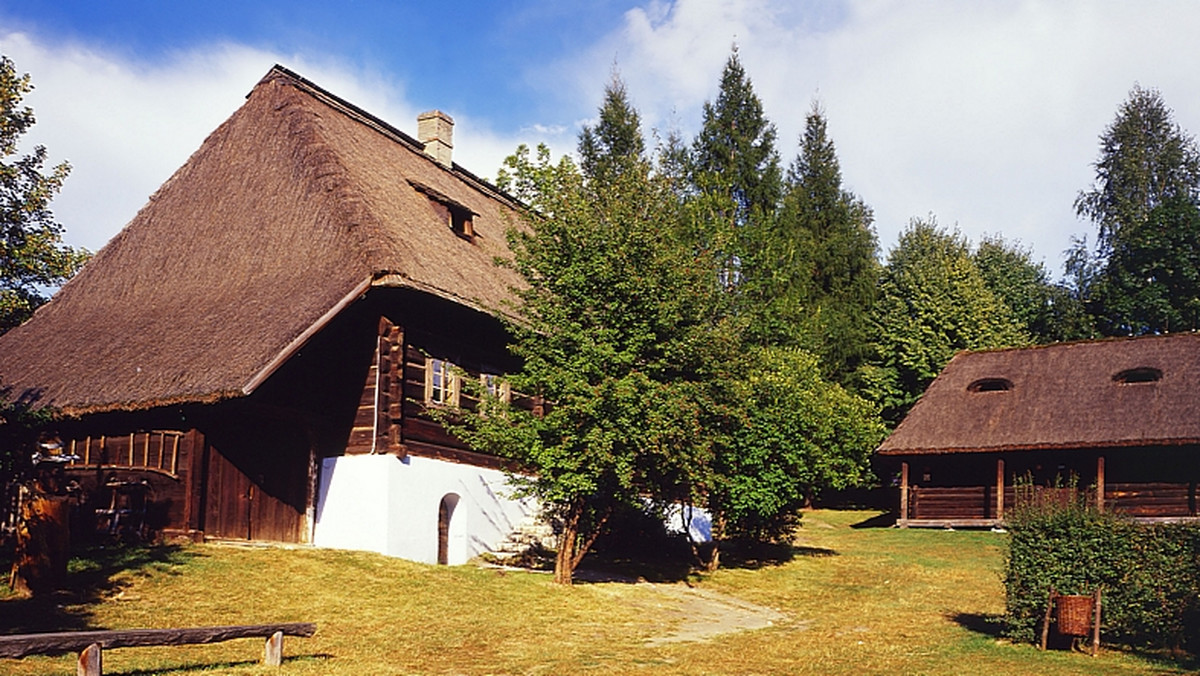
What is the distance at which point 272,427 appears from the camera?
2041cm

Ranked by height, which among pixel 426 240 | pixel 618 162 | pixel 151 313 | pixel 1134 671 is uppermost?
pixel 618 162

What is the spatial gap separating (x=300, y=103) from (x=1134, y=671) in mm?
20032

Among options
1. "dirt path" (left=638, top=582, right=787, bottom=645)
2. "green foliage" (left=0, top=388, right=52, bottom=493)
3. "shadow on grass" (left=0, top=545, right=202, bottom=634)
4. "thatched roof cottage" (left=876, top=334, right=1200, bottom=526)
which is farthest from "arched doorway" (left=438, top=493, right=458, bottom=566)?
"thatched roof cottage" (left=876, top=334, right=1200, bottom=526)

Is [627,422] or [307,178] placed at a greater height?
[307,178]

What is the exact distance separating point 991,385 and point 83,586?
2971cm

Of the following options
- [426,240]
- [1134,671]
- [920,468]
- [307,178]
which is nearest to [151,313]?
[307,178]

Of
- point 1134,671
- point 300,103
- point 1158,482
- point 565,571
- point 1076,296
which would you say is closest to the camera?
point 1134,671

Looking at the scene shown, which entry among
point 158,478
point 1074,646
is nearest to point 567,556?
point 158,478

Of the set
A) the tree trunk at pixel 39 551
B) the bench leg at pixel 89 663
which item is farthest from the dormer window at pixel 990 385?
the bench leg at pixel 89 663

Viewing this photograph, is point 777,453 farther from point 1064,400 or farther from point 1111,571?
point 1064,400

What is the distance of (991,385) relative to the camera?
36.4 meters

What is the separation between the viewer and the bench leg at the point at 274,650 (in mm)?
11805

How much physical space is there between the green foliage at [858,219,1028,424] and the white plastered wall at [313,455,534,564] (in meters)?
27.3

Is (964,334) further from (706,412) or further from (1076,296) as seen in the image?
(706,412)
